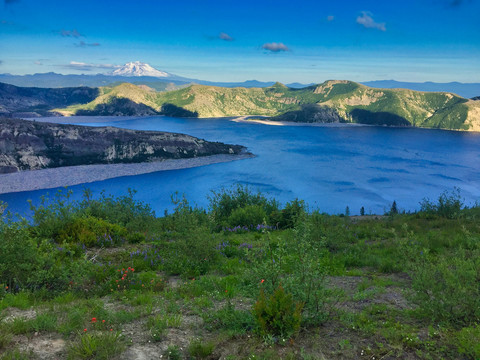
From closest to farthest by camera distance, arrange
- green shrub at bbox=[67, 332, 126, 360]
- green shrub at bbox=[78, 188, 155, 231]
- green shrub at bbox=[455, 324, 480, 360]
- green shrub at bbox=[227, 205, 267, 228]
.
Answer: green shrub at bbox=[455, 324, 480, 360] → green shrub at bbox=[67, 332, 126, 360] → green shrub at bbox=[78, 188, 155, 231] → green shrub at bbox=[227, 205, 267, 228]

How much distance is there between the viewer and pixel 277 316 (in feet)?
19.9

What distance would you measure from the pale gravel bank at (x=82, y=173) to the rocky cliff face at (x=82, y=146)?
521 cm

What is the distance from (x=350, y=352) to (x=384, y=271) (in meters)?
7.07

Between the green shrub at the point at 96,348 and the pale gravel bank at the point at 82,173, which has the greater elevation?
the green shrub at the point at 96,348

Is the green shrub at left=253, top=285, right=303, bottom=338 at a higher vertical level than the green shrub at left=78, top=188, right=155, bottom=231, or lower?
higher

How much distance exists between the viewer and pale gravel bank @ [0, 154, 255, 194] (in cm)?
10107

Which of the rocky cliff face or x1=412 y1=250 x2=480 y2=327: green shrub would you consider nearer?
x1=412 y1=250 x2=480 y2=327: green shrub

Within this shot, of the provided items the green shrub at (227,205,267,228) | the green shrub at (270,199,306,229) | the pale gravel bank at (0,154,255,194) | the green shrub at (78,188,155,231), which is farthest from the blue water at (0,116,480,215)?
the green shrub at (78,188,155,231)

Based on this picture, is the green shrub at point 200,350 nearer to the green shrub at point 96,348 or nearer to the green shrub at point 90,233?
the green shrub at point 96,348

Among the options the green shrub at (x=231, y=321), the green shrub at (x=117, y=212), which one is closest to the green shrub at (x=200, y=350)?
the green shrub at (x=231, y=321)

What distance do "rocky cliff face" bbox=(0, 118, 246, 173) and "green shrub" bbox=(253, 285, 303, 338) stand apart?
136 metres

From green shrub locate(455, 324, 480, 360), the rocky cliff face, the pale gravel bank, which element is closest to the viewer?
green shrub locate(455, 324, 480, 360)

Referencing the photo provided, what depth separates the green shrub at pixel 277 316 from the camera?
599cm

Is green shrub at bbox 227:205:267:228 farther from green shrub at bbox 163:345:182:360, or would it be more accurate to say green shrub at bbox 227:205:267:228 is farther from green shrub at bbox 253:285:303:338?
green shrub at bbox 163:345:182:360
